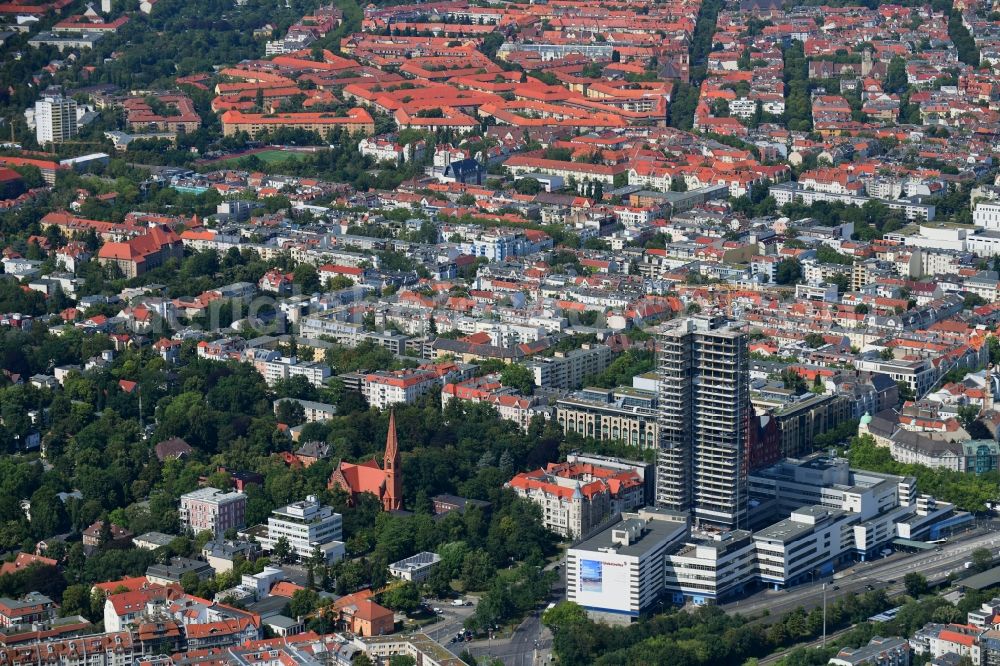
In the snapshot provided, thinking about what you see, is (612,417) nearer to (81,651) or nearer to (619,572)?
(619,572)

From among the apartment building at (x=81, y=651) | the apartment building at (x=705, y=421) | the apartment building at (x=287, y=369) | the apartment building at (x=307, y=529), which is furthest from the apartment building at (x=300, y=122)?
the apartment building at (x=81, y=651)

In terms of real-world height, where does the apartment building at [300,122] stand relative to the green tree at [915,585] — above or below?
above

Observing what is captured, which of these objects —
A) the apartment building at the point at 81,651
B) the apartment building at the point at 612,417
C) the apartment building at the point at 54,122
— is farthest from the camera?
the apartment building at the point at 54,122

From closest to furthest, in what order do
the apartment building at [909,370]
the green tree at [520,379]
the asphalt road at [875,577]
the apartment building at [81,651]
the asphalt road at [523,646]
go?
the apartment building at [81,651], the asphalt road at [523,646], the asphalt road at [875,577], the green tree at [520,379], the apartment building at [909,370]

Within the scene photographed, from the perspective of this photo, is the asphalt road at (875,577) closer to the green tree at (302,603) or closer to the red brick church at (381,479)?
the green tree at (302,603)

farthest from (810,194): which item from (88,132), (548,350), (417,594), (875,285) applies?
(417,594)

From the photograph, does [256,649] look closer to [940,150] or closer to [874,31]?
[940,150]

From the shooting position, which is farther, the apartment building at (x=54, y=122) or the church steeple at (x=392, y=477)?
the apartment building at (x=54, y=122)
